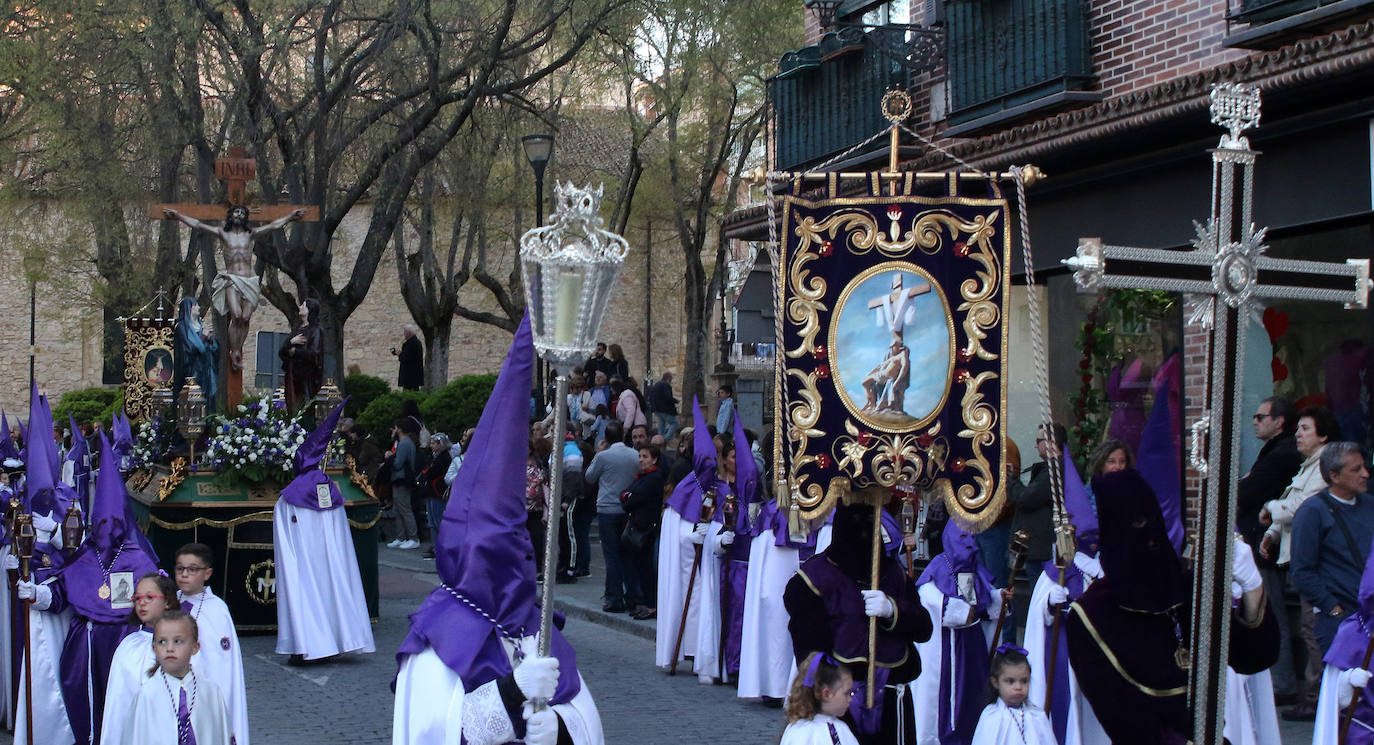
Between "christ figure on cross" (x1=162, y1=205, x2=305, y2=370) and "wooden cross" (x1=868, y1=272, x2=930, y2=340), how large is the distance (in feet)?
30.8

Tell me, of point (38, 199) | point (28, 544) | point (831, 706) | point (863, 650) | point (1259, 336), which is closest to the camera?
point (831, 706)

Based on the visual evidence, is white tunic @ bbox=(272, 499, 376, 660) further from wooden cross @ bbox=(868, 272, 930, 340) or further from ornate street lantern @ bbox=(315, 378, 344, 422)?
wooden cross @ bbox=(868, 272, 930, 340)

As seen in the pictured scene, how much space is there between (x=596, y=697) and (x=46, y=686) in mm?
3611

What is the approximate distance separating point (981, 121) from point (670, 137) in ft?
58.3

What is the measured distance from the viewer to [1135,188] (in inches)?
477

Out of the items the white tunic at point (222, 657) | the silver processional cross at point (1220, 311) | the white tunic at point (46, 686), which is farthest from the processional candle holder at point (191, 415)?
the silver processional cross at point (1220, 311)

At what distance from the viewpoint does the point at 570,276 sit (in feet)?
16.4

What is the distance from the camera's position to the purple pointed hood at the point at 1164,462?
6703 millimetres

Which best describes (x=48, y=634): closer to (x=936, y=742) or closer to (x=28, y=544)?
(x=28, y=544)

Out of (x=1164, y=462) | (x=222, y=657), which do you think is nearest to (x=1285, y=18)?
(x=1164, y=462)

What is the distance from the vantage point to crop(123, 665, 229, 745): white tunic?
6.60 metres

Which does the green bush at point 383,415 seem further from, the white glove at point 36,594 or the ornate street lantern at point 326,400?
the white glove at point 36,594

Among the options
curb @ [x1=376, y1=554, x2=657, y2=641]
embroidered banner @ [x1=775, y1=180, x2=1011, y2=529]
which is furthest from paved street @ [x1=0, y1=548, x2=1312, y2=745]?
embroidered banner @ [x1=775, y1=180, x2=1011, y2=529]

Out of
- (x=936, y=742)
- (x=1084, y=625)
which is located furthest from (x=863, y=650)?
(x=936, y=742)
